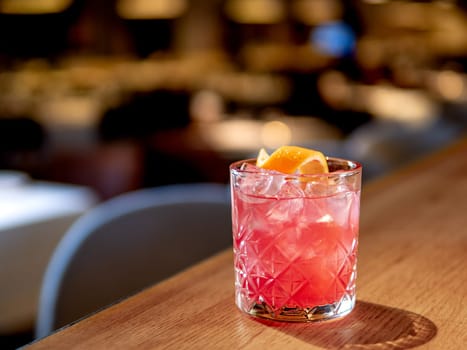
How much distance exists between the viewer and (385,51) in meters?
9.55

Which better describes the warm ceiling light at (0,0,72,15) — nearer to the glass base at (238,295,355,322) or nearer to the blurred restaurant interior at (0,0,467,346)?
the blurred restaurant interior at (0,0,467,346)

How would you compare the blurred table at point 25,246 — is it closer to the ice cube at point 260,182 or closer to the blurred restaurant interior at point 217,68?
the ice cube at point 260,182

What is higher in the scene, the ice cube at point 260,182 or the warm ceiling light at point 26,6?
the warm ceiling light at point 26,6

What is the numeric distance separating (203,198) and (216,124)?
4288mm

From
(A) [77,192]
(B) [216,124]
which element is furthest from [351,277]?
(B) [216,124]

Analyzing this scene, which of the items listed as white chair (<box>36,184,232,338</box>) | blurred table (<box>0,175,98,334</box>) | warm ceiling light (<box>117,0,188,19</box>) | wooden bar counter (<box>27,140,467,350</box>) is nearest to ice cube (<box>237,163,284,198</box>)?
wooden bar counter (<box>27,140,467,350</box>)

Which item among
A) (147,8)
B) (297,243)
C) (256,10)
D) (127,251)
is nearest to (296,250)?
(297,243)

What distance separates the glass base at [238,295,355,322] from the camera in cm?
61

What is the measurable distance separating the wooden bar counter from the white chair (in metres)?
0.39

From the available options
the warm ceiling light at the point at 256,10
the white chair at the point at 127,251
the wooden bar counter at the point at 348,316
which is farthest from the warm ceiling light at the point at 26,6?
the wooden bar counter at the point at 348,316

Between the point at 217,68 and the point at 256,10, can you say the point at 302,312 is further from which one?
the point at 217,68

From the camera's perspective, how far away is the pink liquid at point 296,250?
2.01 feet

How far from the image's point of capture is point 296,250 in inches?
24.2

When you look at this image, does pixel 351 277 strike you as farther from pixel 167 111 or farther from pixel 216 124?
pixel 167 111
